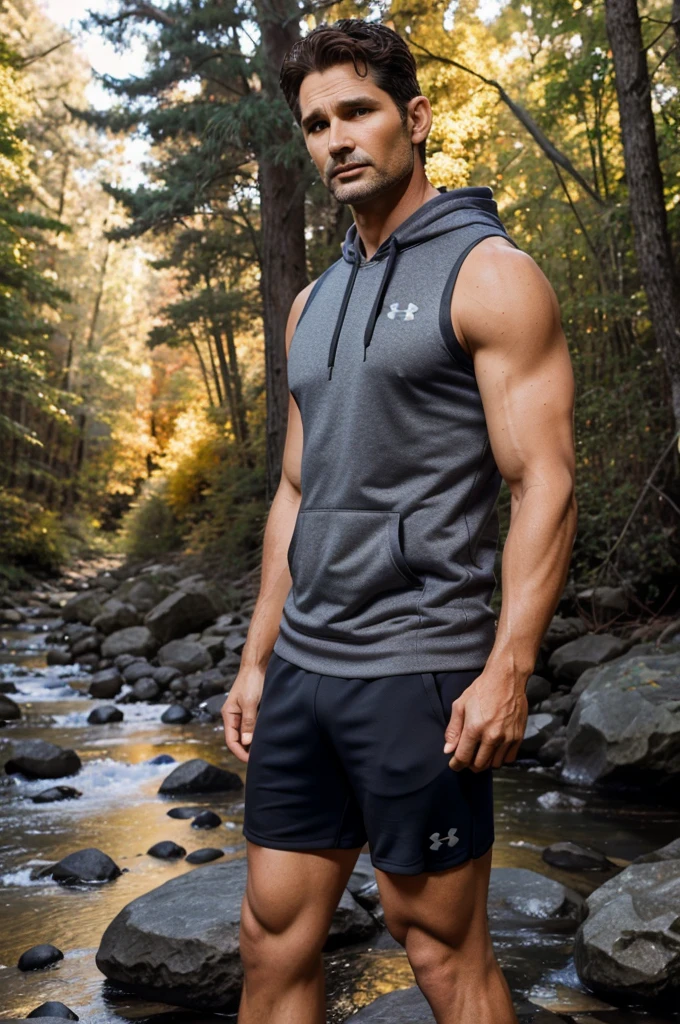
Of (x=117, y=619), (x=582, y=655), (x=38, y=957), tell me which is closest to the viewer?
(x=38, y=957)

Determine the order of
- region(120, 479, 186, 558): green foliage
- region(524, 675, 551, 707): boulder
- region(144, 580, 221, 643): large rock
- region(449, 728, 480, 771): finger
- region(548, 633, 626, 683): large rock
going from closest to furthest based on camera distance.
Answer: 1. region(449, 728, 480, 771): finger
2. region(524, 675, 551, 707): boulder
3. region(548, 633, 626, 683): large rock
4. region(144, 580, 221, 643): large rock
5. region(120, 479, 186, 558): green foliage

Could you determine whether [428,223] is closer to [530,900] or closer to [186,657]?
[530,900]

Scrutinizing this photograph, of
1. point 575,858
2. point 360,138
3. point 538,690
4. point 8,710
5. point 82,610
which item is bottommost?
point 575,858

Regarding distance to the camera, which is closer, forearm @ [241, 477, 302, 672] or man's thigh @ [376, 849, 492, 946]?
man's thigh @ [376, 849, 492, 946]

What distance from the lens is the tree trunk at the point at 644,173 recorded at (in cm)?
729

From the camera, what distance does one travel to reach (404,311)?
6.70 feet

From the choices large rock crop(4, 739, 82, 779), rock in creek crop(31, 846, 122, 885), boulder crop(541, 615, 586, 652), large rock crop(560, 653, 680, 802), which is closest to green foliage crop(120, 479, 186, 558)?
boulder crop(541, 615, 586, 652)

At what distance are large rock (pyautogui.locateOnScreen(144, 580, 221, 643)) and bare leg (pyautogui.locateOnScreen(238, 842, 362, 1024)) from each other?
426 inches

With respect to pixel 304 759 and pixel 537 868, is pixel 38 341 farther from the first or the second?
pixel 304 759

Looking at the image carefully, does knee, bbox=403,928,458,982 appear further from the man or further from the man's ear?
the man's ear

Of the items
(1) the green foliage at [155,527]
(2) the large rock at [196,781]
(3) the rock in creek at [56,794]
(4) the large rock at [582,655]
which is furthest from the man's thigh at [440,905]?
(1) the green foliage at [155,527]

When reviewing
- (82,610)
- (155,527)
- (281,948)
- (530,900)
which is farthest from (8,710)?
(155,527)

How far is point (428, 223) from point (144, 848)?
393 cm

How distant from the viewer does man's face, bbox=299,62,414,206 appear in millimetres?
2123
